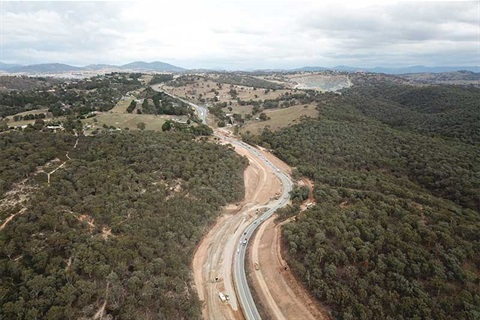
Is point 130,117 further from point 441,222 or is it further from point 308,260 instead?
point 441,222

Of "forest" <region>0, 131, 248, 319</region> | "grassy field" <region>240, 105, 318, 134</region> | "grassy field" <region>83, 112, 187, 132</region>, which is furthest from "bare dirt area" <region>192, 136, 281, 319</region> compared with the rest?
"grassy field" <region>240, 105, 318, 134</region>

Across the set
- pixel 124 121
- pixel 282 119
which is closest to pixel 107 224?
pixel 124 121

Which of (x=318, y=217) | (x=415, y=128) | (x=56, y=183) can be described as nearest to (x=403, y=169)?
(x=318, y=217)

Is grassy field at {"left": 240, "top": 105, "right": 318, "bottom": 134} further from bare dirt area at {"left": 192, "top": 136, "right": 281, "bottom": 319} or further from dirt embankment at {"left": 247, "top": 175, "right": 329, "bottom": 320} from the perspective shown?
dirt embankment at {"left": 247, "top": 175, "right": 329, "bottom": 320}

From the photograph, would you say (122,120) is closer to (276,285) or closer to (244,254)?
(244,254)

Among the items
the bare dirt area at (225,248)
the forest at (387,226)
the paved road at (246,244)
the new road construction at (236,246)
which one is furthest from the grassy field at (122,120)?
the bare dirt area at (225,248)
